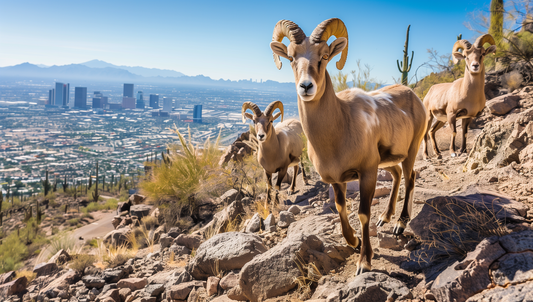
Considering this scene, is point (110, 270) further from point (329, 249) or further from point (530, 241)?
point (530, 241)

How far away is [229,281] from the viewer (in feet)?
14.3

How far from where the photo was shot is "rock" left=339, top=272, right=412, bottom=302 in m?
2.75

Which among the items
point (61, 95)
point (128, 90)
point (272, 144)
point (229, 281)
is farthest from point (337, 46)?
point (61, 95)

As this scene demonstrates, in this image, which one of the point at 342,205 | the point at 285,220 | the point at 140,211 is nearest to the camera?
the point at 342,205

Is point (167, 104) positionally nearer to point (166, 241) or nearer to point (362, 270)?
point (166, 241)

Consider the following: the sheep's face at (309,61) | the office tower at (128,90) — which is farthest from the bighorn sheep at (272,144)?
the office tower at (128,90)

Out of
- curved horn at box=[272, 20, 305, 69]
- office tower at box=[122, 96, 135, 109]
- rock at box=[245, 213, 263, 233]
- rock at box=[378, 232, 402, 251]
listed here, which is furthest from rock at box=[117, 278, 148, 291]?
office tower at box=[122, 96, 135, 109]

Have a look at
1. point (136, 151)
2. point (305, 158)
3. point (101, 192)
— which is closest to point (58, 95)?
point (136, 151)

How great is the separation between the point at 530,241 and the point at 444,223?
948mm

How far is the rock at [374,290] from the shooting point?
2.75 meters

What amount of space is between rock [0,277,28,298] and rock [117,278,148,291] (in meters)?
3.03

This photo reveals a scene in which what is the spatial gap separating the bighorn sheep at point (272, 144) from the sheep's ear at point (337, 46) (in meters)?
4.08

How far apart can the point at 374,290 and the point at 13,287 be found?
778cm

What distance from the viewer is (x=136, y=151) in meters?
75.7
